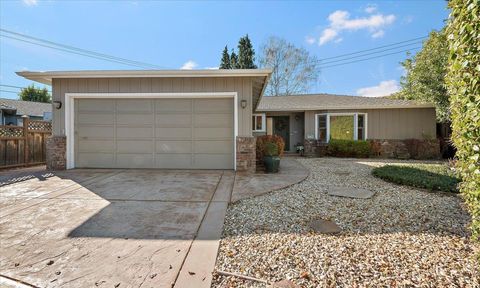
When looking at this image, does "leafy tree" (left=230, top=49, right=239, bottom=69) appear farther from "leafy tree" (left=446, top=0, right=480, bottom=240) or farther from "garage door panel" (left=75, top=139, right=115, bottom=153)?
"leafy tree" (left=446, top=0, right=480, bottom=240)

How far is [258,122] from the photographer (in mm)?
13414

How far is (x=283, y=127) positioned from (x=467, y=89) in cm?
1221

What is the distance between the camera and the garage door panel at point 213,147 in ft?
23.6

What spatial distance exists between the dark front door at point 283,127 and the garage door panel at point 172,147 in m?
7.82

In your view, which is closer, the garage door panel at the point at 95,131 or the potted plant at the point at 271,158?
the potted plant at the point at 271,158

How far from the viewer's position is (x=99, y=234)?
9.75ft

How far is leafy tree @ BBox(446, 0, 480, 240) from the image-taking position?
173 centimetres

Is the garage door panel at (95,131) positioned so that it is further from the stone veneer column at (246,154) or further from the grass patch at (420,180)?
the grass patch at (420,180)

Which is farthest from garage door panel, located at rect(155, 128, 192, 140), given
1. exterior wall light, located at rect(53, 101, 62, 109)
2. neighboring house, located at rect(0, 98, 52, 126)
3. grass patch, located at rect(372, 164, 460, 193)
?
neighboring house, located at rect(0, 98, 52, 126)

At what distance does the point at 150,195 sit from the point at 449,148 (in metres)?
13.9

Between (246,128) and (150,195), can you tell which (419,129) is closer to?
(246,128)

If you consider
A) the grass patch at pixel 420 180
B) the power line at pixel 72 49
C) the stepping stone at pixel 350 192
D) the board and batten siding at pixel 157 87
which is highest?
the power line at pixel 72 49

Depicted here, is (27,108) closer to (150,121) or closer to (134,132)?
(134,132)

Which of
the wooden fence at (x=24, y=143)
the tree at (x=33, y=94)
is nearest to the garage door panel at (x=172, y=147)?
the wooden fence at (x=24, y=143)
